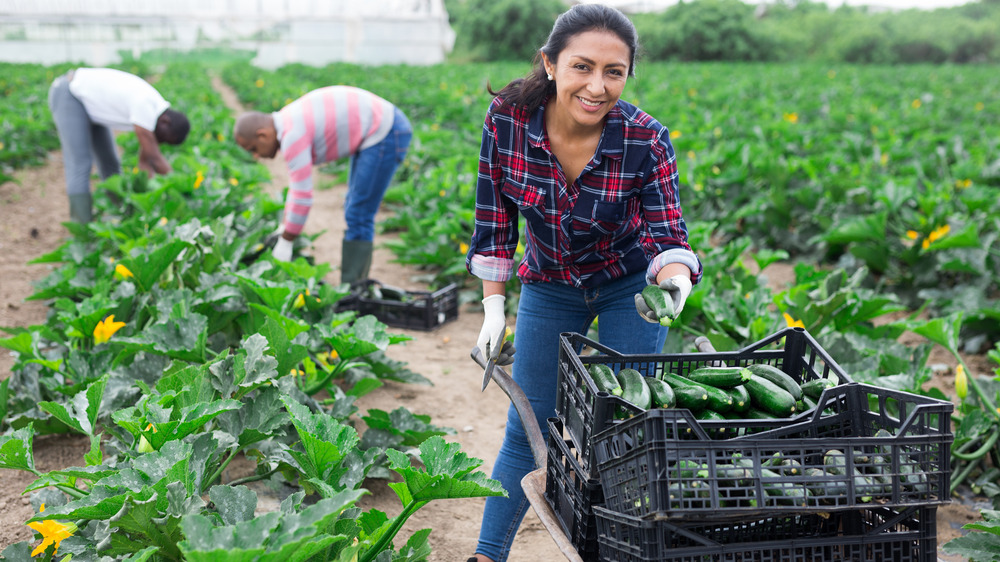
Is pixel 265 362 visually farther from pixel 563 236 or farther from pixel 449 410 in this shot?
pixel 449 410

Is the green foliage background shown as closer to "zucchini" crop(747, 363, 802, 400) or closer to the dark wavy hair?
the dark wavy hair

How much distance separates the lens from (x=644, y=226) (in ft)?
8.45

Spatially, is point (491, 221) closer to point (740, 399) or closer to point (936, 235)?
point (740, 399)

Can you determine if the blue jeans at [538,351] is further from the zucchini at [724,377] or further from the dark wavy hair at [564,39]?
the dark wavy hair at [564,39]

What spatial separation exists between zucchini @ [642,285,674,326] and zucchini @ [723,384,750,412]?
262mm

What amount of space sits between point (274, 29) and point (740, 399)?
45.3m

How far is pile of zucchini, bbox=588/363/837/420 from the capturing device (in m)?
1.98

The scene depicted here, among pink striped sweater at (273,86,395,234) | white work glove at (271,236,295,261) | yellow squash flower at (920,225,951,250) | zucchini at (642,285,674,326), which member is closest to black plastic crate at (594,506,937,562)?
zucchini at (642,285,674,326)

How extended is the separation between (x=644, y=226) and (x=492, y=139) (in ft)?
1.83

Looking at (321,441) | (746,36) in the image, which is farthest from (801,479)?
(746,36)

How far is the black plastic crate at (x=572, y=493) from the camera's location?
194 cm

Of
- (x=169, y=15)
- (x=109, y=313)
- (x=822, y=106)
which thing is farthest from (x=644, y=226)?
(x=169, y=15)

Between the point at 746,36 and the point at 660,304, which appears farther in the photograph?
the point at 746,36

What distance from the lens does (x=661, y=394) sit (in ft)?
6.57
